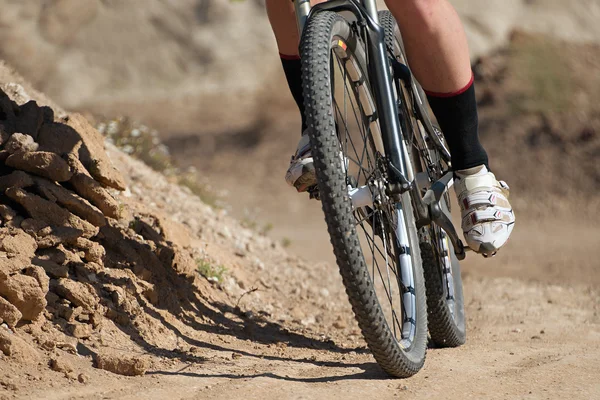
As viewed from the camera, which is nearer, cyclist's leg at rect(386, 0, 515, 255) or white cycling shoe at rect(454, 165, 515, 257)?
cyclist's leg at rect(386, 0, 515, 255)

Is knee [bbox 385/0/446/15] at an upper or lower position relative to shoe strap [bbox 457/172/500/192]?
upper

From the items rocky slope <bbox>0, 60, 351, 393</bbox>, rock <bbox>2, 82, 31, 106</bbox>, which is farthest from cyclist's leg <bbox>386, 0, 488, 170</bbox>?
rock <bbox>2, 82, 31, 106</bbox>

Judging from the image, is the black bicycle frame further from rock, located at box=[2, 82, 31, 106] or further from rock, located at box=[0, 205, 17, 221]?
rock, located at box=[2, 82, 31, 106]

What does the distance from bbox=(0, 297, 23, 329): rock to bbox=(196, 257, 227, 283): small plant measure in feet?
4.43

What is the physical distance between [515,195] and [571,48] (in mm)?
4678

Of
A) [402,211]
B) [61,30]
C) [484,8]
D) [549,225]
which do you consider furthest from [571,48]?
[402,211]

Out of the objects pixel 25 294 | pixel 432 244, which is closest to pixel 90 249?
pixel 25 294

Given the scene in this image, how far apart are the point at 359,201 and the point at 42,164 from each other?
4.32 ft

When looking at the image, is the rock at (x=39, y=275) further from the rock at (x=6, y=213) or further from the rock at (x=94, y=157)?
the rock at (x=94, y=157)

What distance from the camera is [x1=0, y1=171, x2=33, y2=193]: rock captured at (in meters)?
3.17

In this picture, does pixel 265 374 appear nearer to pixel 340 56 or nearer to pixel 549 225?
pixel 340 56

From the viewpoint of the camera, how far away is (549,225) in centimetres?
973

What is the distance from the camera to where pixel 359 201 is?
2.65 meters

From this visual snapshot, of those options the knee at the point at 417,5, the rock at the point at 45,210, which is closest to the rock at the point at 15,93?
the rock at the point at 45,210
